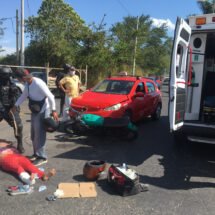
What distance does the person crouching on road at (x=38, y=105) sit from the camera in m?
5.75

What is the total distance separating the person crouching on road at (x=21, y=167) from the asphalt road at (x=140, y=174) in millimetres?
113

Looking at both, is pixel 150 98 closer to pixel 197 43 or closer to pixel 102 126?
pixel 102 126

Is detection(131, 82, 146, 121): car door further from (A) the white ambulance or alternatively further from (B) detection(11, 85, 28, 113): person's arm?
(B) detection(11, 85, 28, 113): person's arm

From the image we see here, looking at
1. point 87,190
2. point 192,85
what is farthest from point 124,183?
point 192,85

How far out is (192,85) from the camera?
269 inches

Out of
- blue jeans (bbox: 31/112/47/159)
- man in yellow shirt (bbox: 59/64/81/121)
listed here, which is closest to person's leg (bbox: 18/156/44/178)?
blue jeans (bbox: 31/112/47/159)

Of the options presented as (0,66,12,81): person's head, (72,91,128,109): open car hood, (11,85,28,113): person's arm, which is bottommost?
(72,91,128,109): open car hood

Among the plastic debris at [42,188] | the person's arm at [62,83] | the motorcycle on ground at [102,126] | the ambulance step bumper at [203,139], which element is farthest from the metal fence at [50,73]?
the plastic debris at [42,188]

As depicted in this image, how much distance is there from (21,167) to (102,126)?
9.52 feet

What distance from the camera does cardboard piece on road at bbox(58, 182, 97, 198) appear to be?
461 cm

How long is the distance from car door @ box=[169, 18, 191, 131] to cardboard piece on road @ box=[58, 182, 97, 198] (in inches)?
71.4

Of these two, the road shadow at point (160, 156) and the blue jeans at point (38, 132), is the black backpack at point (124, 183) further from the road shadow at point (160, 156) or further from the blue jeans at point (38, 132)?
the blue jeans at point (38, 132)

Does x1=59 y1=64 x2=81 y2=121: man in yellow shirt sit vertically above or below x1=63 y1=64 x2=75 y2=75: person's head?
below

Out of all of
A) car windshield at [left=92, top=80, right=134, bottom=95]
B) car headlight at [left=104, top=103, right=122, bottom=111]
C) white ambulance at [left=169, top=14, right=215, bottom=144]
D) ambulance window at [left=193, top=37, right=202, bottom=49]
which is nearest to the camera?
white ambulance at [left=169, top=14, right=215, bottom=144]
